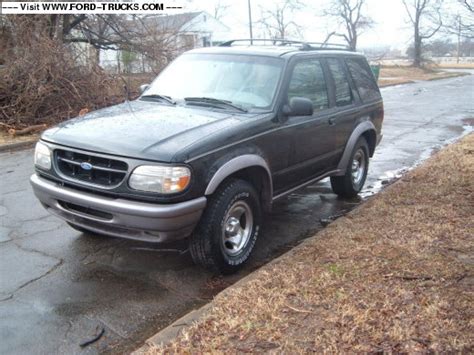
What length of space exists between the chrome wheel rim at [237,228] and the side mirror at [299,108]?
39.2 inches

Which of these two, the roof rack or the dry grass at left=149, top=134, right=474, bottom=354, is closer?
the dry grass at left=149, top=134, right=474, bottom=354

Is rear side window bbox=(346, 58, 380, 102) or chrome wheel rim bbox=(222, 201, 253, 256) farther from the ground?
rear side window bbox=(346, 58, 380, 102)

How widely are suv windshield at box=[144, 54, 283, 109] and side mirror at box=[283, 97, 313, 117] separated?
195 millimetres

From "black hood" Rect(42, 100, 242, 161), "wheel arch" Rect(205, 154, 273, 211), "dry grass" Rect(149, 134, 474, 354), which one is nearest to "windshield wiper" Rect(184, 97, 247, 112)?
"black hood" Rect(42, 100, 242, 161)

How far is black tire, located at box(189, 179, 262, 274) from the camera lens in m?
3.91

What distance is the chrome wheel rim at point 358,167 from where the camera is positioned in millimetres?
6485

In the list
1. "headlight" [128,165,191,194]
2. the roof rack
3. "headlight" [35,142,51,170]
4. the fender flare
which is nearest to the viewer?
"headlight" [128,165,191,194]

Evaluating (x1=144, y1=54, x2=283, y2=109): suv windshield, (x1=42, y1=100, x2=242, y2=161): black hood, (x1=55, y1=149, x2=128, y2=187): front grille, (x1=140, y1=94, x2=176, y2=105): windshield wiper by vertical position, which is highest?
(x1=144, y1=54, x2=283, y2=109): suv windshield

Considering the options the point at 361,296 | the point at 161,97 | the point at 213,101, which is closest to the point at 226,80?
the point at 213,101

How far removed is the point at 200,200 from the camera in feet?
12.2

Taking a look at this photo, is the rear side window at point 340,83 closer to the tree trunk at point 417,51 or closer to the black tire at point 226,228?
the black tire at point 226,228

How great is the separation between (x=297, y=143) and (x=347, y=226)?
987 millimetres

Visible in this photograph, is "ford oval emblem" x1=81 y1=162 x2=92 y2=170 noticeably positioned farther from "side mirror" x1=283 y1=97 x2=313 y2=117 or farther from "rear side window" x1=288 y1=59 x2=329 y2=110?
"rear side window" x1=288 y1=59 x2=329 y2=110

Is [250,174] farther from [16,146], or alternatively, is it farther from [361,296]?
[16,146]
